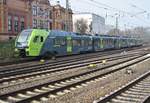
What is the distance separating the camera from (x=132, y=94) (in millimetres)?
12039

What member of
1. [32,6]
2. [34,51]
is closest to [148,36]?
[32,6]

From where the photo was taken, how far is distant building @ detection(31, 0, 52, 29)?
60906 millimetres

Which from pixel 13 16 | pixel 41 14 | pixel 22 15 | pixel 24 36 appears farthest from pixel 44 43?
pixel 41 14

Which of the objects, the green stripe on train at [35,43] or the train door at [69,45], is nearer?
the green stripe on train at [35,43]

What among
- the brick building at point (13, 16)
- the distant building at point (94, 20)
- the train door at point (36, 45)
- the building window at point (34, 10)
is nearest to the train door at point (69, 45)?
the train door at point (36, 45)

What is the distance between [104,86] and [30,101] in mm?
4449

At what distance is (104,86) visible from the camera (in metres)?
14.1

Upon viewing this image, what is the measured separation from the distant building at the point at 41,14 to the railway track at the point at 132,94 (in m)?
46.9

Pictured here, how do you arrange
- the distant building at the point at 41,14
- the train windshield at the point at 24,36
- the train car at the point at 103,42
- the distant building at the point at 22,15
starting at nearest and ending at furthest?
the train windshield at the point at 24,36 → the train car at the point at 103,42 → the distant building at the point at 22,15 → the distant building at the point at 41,14

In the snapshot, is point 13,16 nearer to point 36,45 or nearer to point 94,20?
point 36,45

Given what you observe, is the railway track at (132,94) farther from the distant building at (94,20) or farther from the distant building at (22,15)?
the distant building at (94,20)

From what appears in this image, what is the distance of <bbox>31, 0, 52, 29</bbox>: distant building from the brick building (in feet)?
8.04

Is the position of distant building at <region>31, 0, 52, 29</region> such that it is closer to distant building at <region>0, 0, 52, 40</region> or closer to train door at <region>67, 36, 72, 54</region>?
distant building at <region>0, 0, 52, 40</region>

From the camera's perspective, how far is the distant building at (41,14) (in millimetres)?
60906
